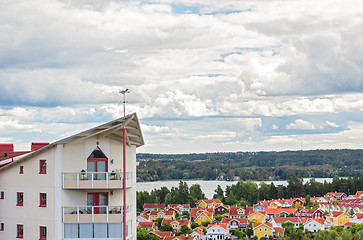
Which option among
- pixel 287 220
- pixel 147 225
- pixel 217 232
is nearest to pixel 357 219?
pixel 287 220

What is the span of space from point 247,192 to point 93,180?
129 m

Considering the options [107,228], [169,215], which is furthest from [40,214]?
[169,215]

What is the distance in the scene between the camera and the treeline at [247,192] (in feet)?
466

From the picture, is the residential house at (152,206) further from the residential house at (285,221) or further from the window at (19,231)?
the window at (19,231)

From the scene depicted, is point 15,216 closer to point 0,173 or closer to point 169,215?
point 0,173

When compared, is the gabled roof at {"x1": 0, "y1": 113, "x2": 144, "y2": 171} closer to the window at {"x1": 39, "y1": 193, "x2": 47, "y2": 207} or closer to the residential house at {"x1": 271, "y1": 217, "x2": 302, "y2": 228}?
the window at {"x1": 39, "y1": 193, "x2": 47, "y2": 207}

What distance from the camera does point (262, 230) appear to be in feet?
321

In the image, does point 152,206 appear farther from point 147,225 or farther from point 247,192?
point 147,225

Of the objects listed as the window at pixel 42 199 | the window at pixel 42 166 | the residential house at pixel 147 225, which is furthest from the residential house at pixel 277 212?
the window at pixel 42 166

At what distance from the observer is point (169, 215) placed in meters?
117

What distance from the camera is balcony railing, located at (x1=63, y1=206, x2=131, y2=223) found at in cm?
2161

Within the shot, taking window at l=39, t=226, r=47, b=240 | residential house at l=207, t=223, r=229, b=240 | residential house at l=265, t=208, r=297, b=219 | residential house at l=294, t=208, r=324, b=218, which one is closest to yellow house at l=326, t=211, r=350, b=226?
residential house at l=294, t=208, r=324, b=218

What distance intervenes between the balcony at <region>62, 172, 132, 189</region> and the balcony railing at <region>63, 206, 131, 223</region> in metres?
0.81

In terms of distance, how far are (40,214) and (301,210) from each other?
101 m
